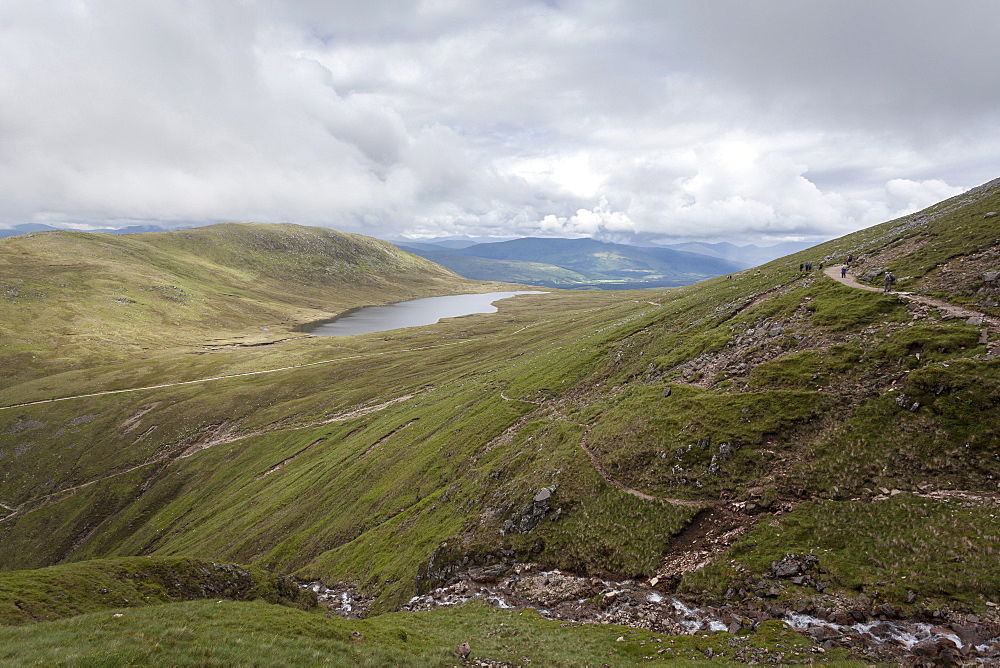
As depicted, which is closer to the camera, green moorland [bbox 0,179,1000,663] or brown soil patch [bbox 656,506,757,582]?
green moorland [bbox 0,179,1000,663]

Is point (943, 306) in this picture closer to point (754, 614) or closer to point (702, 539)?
point (702, 539)

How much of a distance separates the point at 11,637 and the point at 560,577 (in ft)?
99.0

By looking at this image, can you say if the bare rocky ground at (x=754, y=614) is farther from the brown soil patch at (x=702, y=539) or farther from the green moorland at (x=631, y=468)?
the brown soil patch at (x=702, y=539)

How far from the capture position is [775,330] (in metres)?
47.2

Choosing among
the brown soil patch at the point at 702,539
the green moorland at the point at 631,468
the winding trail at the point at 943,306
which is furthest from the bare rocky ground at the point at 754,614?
the winding trail at the point at 943,306

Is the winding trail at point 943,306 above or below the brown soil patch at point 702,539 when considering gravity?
above

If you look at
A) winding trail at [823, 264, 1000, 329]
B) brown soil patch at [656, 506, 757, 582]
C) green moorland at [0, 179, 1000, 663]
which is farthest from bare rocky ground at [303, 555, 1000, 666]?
winding trail at [823, 264, 1000, 329]

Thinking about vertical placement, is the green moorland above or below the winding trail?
below

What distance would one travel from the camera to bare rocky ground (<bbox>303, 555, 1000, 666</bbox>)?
1709cm

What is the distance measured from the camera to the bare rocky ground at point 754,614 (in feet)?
56.1

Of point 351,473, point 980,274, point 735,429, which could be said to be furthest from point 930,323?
point 351,473

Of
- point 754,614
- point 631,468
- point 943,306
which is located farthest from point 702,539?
point 943,306

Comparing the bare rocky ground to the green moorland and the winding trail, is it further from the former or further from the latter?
the winding trail

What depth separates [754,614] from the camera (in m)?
22.2
